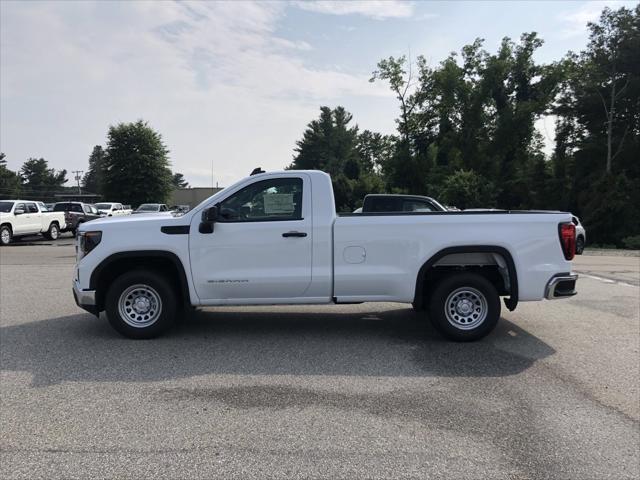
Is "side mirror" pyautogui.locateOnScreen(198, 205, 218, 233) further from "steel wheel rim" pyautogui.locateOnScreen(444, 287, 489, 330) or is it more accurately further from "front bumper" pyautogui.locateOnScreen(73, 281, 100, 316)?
"steel wheel rim" pyautogui.locateOnScreen(444, 287, 489, 330)

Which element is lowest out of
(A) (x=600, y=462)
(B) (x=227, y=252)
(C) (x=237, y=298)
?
(A) (x=600, y=462)

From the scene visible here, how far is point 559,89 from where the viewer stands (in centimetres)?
4909

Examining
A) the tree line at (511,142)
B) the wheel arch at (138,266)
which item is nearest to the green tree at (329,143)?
the tree line at (511,142)

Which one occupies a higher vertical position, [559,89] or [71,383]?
[559,89]

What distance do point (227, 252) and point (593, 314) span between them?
18.5ft

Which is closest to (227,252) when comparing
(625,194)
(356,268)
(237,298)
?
(237,298)

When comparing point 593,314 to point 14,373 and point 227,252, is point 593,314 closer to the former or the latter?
point 227,252

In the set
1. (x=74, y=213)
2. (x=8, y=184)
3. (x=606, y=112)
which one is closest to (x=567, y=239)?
(x=74, y=213)

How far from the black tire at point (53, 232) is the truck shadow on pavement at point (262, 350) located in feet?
62.1

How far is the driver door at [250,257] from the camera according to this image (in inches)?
243

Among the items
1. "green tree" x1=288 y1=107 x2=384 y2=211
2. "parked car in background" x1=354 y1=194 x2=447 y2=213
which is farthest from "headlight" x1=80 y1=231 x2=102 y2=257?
"green tree" x1=288 y1=107 x2=384 y2=211

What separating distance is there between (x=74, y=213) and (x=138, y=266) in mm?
23457

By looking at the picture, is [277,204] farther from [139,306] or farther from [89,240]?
[89,240]

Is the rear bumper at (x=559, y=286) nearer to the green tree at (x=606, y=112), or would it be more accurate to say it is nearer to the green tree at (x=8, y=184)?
the green tree at (x=606, y=112)
